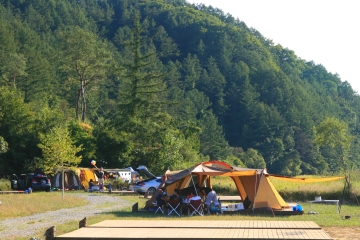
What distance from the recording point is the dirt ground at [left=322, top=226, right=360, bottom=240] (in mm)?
14508

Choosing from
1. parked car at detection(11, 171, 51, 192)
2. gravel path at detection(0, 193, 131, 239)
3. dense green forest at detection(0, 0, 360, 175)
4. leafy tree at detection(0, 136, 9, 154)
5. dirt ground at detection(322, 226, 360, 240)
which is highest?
dense green forest at detection(0, 0, 360, 175)

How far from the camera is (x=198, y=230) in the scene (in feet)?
49.9

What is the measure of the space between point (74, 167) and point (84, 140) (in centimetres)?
1123

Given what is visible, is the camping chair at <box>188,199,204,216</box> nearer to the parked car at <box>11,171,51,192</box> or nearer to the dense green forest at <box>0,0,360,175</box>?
the dense green forest at <box>0,0,360,175</box>

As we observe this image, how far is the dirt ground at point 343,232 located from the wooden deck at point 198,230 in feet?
1.20

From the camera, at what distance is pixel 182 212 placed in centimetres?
2078

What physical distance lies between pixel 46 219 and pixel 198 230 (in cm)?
629

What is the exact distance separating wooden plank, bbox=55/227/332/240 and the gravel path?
176 centimetres

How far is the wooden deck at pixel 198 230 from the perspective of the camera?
545 inches

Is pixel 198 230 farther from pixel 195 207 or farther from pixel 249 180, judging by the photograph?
pixel 249 180

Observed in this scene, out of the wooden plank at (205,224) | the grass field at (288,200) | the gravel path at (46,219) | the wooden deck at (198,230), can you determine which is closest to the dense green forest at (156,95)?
the gravel path at (46,219)

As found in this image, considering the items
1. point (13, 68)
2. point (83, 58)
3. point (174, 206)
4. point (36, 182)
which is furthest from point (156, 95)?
point (174, 206)

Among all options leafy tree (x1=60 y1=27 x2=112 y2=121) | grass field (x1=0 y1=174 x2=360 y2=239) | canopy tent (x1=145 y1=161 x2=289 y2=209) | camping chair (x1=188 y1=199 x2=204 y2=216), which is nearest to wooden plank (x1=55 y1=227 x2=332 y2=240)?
grass field (x1=0 y1=174 x2=360 y2=239)

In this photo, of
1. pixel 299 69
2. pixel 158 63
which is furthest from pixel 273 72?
pixel 299 69
